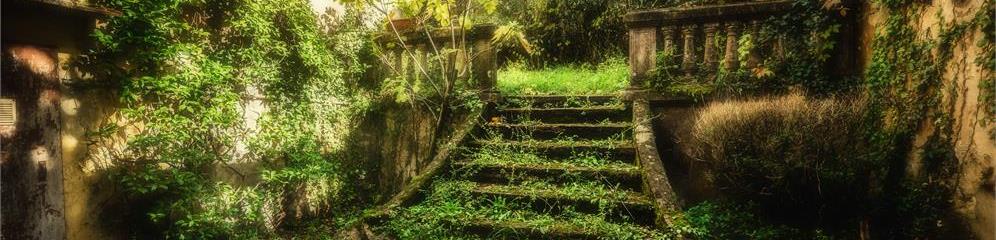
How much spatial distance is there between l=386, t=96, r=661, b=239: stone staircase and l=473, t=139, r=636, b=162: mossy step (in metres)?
0.01

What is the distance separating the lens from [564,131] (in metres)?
6.04

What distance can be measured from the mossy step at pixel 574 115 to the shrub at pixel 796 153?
1503mm

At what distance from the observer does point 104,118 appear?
4.29 metres

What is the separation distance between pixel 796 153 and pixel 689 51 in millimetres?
2092

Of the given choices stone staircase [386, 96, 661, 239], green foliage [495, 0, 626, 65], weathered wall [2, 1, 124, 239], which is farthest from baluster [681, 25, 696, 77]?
weathered wall [2, 1, 124, 239]

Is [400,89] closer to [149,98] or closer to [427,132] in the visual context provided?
[427,132]

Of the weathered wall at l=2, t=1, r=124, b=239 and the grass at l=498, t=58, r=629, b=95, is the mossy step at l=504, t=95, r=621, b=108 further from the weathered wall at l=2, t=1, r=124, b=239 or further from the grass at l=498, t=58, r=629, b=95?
the weathered wall at l=2, t=1, r=124, b=239

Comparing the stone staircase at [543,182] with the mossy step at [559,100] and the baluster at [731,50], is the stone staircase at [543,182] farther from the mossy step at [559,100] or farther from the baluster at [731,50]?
A: the baluster at [731,50]

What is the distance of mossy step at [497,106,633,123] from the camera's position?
6227 mm

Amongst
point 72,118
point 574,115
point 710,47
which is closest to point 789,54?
point 710,47

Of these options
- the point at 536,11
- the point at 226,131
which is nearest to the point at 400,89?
the point at 226,131

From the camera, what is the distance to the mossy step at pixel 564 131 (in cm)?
590

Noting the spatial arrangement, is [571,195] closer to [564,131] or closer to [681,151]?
[564,131]

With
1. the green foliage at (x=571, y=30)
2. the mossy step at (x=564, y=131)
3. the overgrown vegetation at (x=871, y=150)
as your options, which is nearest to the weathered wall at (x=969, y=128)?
the overgrown vegetation at (x=871, y=150)
